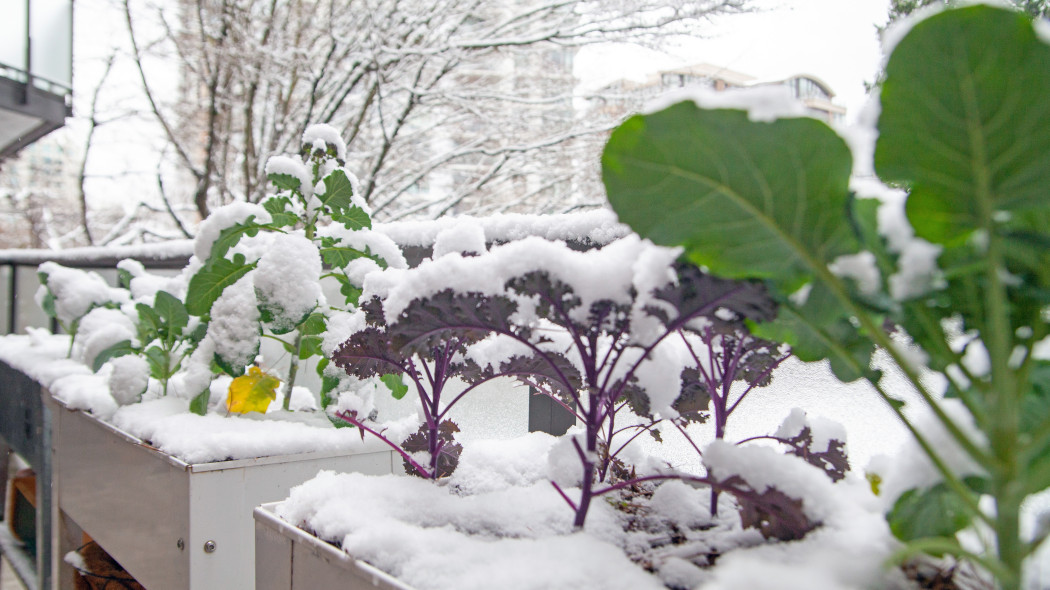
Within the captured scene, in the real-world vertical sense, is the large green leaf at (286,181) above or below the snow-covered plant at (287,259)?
above

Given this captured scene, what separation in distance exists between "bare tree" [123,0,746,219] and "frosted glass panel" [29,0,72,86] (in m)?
1.06

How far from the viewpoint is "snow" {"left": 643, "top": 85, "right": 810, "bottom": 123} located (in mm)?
318

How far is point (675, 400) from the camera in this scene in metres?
0.70

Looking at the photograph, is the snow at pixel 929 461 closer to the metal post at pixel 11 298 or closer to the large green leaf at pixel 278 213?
the large green leaf at pixel 278 213

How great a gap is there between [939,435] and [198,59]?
5508 mm

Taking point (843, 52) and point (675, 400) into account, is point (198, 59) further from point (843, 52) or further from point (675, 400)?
point (675, 400)

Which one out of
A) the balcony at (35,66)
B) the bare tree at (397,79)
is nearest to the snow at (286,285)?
the bare tree at (397,79)

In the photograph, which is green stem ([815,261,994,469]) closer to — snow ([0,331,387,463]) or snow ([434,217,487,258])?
snow ([434,217,487,258])

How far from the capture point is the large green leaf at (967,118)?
0.27 m

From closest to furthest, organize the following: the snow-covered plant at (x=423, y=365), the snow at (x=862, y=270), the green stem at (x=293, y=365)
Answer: the snow at (x=862, y=270)
the snow-covered plant at (x=423, y=365)
the green stem at (x=293, y=365)

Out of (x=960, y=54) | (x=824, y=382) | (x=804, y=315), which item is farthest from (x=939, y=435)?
(x=824, y=382)

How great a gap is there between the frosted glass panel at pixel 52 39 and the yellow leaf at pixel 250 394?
19.0 ft

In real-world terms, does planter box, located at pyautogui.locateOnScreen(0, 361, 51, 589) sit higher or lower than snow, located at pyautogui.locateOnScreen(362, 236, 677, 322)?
lower

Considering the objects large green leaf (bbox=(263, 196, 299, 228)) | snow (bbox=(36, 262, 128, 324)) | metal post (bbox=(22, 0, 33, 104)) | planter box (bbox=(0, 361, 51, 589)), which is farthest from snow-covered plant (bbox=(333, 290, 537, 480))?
metal post (bbox=(22, 0, 33, 104))
